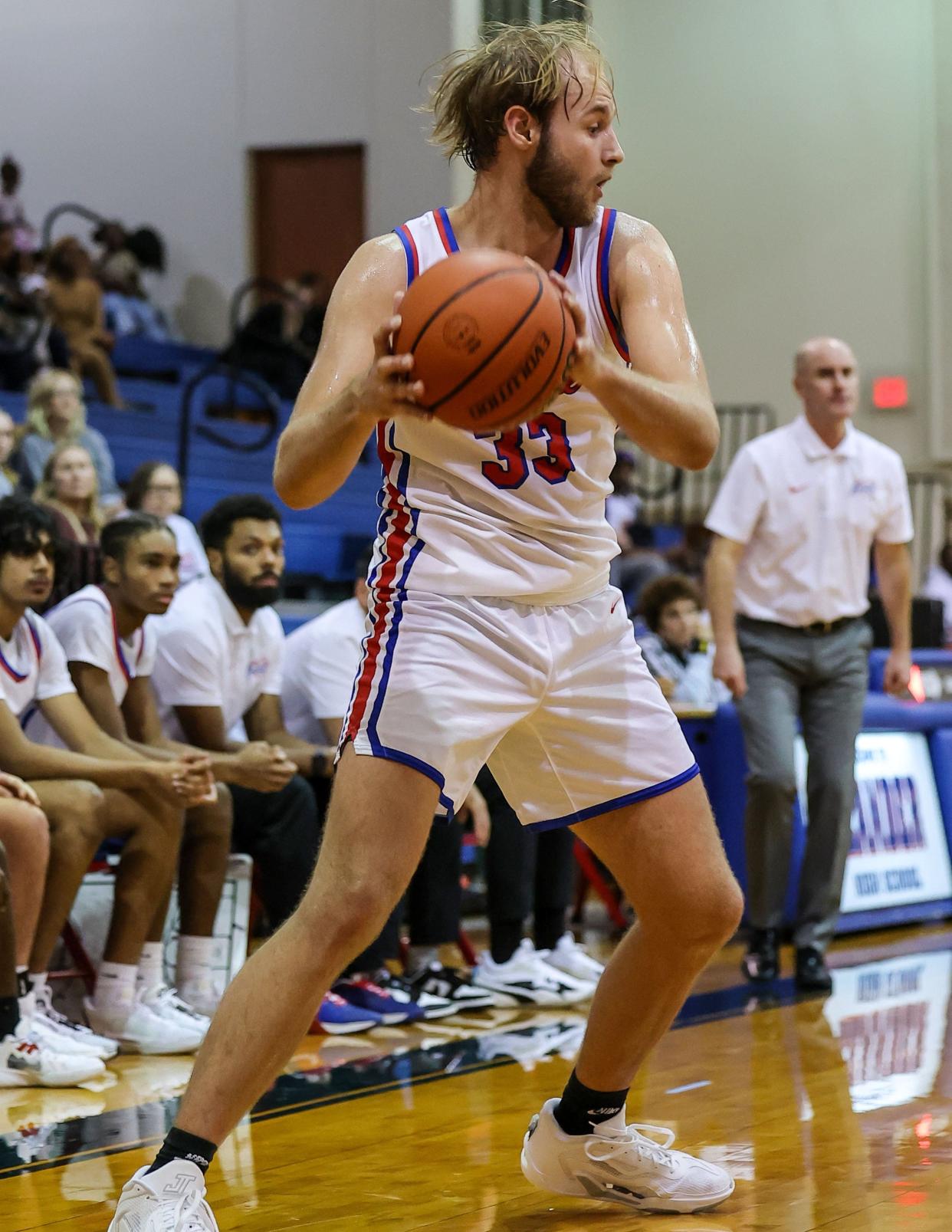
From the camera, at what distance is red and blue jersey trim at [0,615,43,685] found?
4.32 meters

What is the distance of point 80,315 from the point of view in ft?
37.4

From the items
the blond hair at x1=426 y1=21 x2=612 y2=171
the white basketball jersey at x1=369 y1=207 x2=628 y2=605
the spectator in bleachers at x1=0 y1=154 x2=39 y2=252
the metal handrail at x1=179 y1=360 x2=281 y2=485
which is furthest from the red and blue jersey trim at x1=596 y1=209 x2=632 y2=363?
the spectator in bleachers at x1=0 y1=154 x2=39 y2=252

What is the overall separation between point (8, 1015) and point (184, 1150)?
1.70 metres

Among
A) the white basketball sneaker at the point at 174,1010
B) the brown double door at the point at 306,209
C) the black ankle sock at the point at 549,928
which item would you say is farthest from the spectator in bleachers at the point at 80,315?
the white basketball sneaker at the point at 174,1010

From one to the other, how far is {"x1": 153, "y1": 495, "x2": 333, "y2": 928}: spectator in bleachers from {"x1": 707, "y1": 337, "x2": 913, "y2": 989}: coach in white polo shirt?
1.37m

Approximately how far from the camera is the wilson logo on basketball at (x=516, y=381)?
219 cm

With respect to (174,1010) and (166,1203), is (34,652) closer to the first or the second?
(174,1010)

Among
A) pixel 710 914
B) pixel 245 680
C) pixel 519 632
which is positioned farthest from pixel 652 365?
pixel 245 680

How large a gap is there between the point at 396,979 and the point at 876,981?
150cm

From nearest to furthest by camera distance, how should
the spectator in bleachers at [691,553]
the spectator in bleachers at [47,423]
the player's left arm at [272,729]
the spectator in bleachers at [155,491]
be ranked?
1. the player's left arm at [272,729]
2. the spectator in bleachers at [155,491]
3. the spectator in bleachers at [47,423]
4. the spectator in bleachers at [691,553]

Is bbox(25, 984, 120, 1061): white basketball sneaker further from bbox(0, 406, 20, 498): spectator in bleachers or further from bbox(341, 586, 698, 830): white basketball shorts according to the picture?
bbox(0, 406, 20, 498): spectator in bleachers

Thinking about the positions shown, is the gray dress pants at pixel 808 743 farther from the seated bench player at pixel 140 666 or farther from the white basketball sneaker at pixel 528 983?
the seated bench player at pixel 140 666

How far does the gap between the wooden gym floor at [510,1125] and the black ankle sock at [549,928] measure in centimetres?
54

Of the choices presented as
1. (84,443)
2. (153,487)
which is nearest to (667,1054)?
(153,487)
